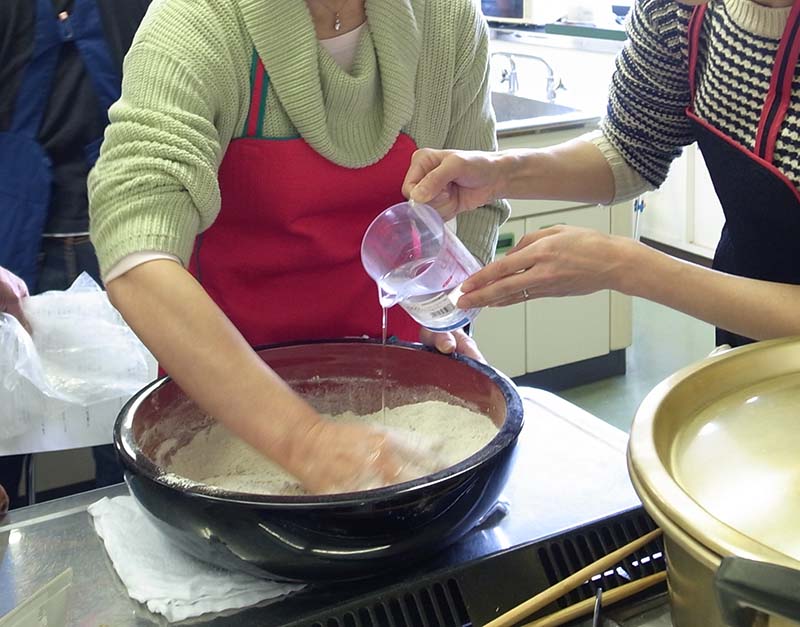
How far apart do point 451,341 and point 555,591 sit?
414mm

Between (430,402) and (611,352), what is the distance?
90.8 inches

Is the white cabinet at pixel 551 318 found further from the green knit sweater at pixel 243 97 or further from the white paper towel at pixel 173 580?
the white paper towel at pixel 173 580

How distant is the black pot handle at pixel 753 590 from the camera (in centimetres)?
46

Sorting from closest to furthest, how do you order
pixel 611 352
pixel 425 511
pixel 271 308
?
pixel 425 511
pixel 271 308
pixel 611 352

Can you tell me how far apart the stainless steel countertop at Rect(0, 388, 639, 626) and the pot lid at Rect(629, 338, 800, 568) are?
22 centimetres

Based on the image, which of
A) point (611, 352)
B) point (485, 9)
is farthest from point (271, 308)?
point (485, 9)

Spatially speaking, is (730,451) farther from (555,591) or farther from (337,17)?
(337,17)

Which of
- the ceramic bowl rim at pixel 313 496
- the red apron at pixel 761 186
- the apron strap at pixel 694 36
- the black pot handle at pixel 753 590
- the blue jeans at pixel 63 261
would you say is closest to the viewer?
the black pot handle at pixel 753 590

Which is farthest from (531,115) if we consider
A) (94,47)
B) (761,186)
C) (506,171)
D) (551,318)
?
(761,186)

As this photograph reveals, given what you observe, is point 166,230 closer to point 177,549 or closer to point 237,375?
point 237,375

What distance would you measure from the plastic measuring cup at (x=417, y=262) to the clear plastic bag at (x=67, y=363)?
1.38 ft

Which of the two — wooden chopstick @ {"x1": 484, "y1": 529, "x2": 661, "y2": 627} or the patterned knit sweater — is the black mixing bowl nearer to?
wooden chopstick @ {"x1": 484, "y1": 529, "x2": 661, "y2": 627}

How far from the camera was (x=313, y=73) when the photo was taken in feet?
3.34

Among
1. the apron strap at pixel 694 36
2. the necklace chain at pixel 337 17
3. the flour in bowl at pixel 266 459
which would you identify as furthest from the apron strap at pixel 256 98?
the apron strap at pixel 694 36
